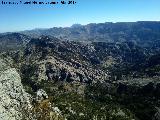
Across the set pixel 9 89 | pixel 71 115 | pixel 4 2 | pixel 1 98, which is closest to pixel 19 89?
pixel 9 89

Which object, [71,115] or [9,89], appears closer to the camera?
[9,89]

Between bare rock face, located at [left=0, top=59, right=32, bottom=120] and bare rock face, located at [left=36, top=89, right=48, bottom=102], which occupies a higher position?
bare rock face, located at [left=0, top=59, right=32, bottom=120]

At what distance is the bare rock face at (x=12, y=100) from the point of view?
183 feet

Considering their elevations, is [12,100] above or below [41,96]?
above

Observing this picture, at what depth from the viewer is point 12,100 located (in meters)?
60.0

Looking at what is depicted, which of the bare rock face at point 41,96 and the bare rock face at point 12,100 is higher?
the bare rock face at point 12,100

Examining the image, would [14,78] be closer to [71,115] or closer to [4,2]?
[4,2]

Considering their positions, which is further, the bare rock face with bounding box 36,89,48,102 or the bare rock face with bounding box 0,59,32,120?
the bare rock face with bounding box 36,89,48,102

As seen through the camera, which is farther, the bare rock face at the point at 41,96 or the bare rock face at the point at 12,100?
the bare rock face at the point at 41,96

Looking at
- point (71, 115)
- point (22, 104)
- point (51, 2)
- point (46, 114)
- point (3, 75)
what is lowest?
point (71, 115)

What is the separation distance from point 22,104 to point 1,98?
524 centimetres

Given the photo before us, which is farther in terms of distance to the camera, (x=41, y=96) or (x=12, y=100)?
(x=41, y=96)

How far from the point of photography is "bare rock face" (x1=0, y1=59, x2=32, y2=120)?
55.8 m

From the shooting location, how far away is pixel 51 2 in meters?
64.7
